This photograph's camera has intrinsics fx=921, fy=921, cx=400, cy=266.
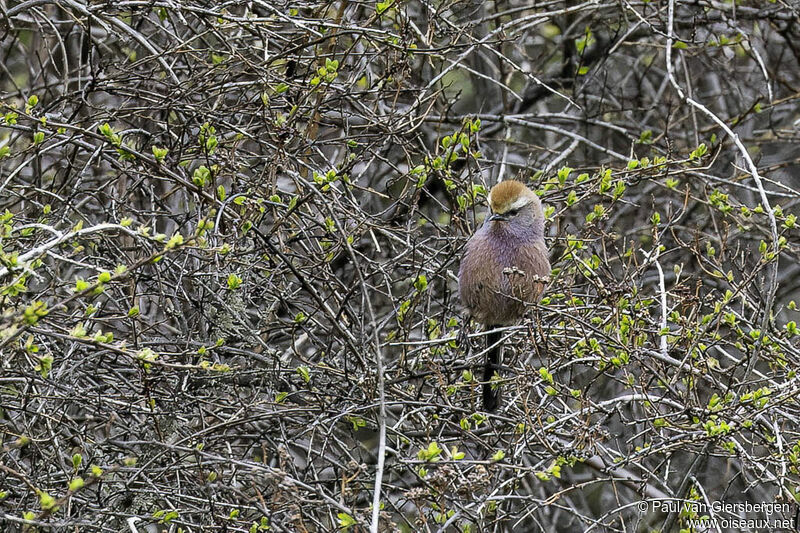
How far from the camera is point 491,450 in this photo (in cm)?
432

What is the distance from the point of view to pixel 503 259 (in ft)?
16.7

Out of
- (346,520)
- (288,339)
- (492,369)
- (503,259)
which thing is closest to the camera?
(346,520)

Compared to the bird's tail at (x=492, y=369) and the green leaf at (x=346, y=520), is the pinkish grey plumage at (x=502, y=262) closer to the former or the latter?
the bird's tail at (x=492, y=369)

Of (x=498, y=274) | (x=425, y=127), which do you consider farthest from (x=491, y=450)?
Result: (x=425, y=127)

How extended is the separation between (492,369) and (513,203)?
0.91 meters

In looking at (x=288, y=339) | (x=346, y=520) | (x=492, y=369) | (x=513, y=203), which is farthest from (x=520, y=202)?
(x=346, y=520)

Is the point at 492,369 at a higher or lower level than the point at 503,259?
lower

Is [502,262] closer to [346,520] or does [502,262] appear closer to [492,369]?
[492,369]

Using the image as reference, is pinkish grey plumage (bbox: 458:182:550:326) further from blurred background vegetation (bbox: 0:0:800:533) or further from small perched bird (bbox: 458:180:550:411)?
blurred background vegetation (bbox: 0:0:800:533)

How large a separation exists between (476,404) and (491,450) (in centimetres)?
30

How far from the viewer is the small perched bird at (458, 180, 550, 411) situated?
4.96 meters

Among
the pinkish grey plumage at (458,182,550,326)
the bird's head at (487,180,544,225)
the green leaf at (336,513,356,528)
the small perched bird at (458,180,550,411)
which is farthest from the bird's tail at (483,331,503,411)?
the green leaf at (336,513,356,528)

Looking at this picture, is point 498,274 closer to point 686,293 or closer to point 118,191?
point 686,293

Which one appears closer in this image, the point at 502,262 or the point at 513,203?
the point at 513,203
